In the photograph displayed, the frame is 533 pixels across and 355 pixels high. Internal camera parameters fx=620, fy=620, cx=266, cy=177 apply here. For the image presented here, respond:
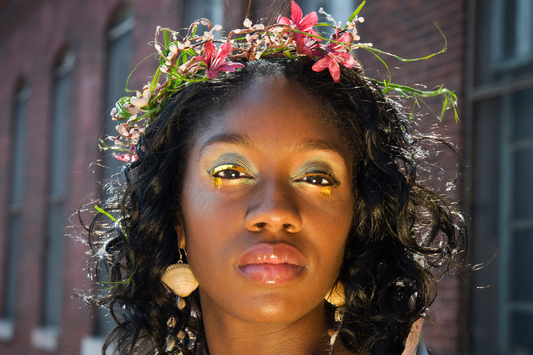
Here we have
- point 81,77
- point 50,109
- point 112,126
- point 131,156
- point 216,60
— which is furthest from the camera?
point 50,109

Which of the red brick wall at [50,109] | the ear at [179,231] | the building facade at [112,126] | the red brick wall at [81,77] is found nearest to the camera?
the ear at [179,231]

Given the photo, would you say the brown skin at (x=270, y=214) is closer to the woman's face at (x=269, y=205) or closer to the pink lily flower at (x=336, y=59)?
the woman's face at (x=269, y=205)

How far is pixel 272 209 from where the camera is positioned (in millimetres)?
1675

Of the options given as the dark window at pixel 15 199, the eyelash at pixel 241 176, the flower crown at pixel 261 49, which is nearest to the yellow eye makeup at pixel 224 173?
the eyelash at pixel 241 176

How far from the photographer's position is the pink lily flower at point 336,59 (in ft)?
6.25

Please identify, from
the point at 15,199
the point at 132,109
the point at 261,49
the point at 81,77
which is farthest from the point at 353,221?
the point at 15,199

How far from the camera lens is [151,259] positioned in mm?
2129

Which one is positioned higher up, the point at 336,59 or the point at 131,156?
the point at 336,59

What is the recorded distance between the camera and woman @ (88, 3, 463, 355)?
1.74 metres

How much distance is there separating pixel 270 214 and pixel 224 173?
0.23 m

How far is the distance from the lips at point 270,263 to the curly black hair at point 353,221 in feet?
1.00

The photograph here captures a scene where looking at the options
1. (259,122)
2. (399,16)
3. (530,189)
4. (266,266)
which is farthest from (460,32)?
(266,266)

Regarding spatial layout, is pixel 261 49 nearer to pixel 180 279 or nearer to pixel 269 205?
pixel 269 205

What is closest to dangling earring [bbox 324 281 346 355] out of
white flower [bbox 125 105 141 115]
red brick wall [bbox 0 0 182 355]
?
white flower [bbox 125 105 141 115]
